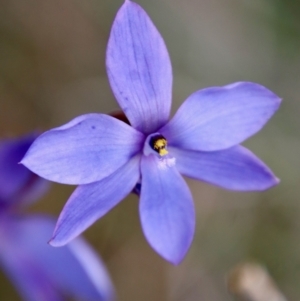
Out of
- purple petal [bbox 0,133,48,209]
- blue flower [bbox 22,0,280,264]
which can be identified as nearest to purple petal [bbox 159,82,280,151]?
blue flower [bbox 22,0,280,264]

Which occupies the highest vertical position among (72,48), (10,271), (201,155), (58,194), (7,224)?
(201,155)

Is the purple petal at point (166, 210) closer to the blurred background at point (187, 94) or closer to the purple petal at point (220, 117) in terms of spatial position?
the purple petal at point (220, 117)

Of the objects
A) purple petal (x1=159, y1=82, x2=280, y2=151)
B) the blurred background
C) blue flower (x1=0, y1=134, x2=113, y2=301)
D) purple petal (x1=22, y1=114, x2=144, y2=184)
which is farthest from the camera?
the blurred background

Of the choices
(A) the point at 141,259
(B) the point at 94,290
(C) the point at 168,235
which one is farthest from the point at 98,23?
(C) the point at 168,235

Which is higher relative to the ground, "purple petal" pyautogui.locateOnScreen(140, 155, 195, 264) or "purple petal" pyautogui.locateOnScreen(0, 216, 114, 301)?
"purple petal" pyautogui.locateOnScreen(140, 155, 195, 264)

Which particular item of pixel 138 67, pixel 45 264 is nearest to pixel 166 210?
pixel 138 67

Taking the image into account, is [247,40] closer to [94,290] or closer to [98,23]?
[98,23]

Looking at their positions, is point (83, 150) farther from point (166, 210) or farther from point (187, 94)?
point (187, 94)

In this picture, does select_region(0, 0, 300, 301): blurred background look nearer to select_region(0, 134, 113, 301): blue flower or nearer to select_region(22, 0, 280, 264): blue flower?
select_region(0, 134, 113, 301): blue flower

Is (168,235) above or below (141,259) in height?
above
